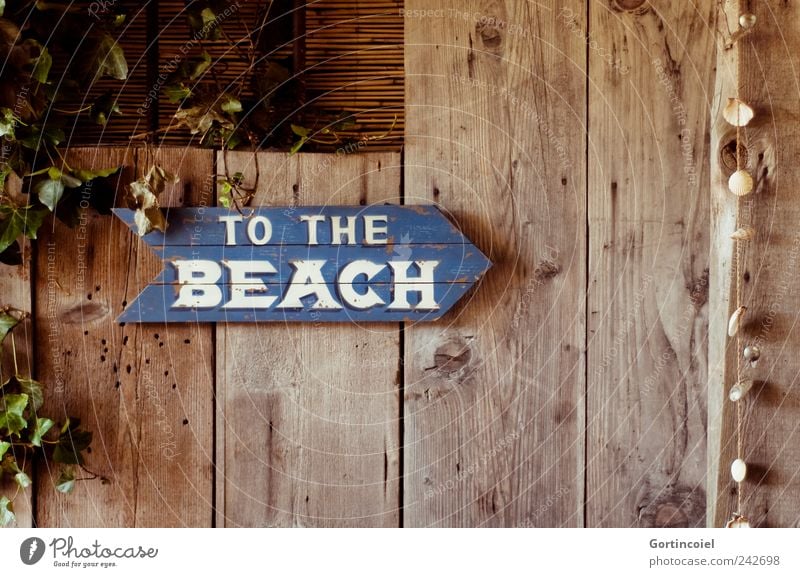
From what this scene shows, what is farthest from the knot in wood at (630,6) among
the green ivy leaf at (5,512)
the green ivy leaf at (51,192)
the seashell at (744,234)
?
the green ivy leaf at (5,512)

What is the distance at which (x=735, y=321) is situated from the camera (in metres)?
0.68

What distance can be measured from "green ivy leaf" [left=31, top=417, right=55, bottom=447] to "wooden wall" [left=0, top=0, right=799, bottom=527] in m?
0.04

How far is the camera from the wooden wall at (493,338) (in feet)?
2.31

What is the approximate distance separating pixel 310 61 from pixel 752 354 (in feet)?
1.77

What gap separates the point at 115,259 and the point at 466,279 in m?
0.36

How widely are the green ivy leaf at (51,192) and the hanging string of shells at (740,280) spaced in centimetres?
65

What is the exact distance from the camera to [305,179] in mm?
708

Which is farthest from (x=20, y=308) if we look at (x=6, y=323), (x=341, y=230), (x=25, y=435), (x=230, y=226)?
(x=341, y=230)

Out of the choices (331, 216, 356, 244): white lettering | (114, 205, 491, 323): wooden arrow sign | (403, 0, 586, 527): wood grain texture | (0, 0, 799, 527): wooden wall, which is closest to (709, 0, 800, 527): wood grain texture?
(0, 0, 799, 527): wooden wall

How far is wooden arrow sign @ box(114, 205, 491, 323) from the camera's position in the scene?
70 cm

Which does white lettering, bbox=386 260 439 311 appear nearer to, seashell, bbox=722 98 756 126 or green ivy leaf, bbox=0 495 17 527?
seashell, bbox=722 98 756 126
